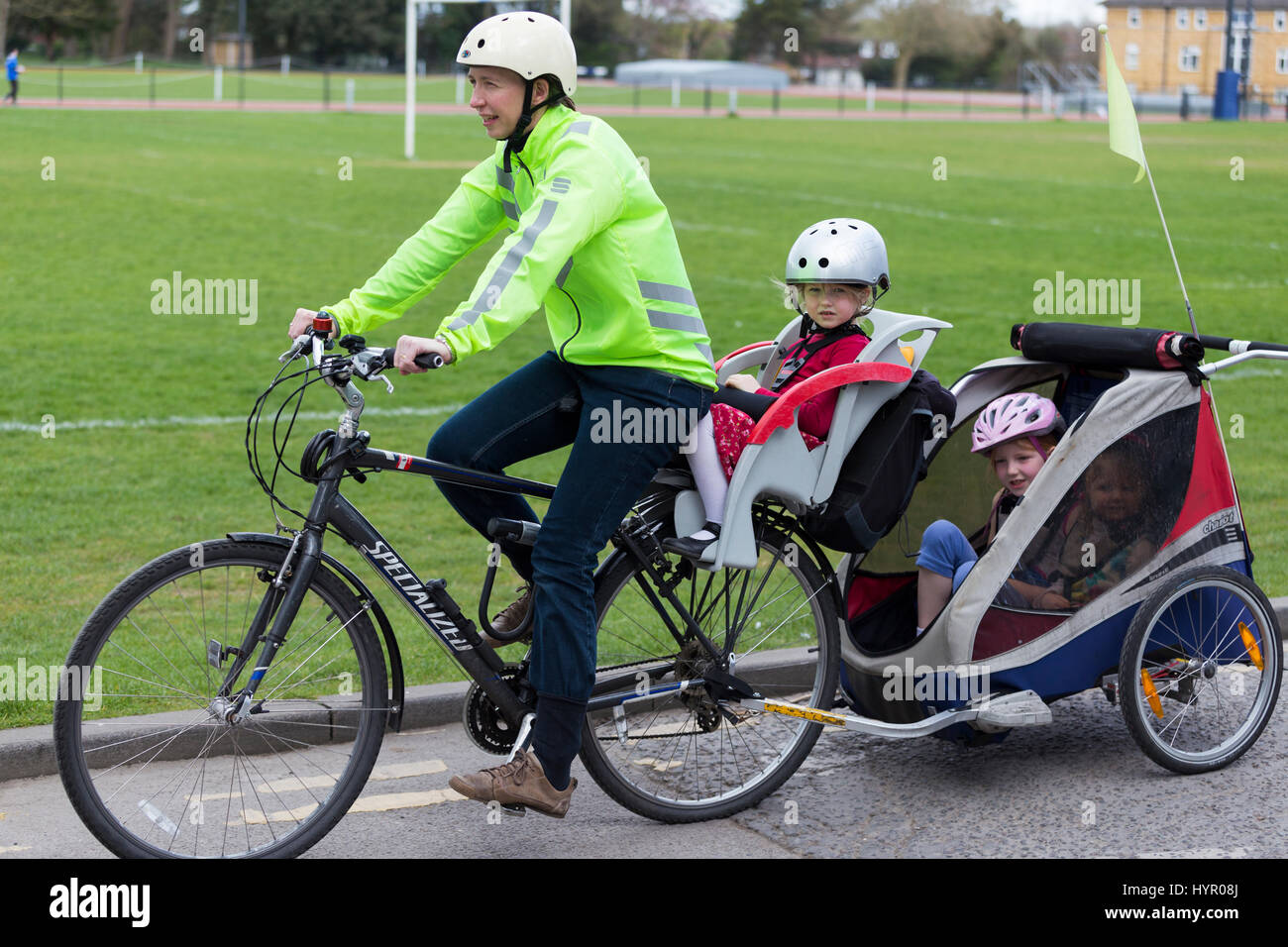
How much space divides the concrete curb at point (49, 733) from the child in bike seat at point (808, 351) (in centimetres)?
111

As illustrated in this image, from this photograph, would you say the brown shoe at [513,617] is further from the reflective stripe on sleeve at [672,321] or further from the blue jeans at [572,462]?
the reflective stripe on sleeve at [672,321]

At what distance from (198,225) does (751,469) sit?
606 inches

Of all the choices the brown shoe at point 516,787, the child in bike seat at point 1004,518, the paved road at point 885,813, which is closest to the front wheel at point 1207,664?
the paved road at point 885,813

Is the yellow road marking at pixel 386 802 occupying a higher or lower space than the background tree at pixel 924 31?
lower

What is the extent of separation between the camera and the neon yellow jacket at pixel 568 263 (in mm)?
3732

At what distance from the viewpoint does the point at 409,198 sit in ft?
72.7

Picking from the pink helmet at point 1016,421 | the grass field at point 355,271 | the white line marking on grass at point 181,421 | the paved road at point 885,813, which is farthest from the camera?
the white line marking on grass at point 181,421

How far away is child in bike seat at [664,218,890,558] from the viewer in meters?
4.28

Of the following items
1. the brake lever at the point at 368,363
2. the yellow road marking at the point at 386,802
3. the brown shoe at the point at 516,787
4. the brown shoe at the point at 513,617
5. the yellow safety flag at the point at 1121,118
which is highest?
the yellow safety flag at the point at 1121,118

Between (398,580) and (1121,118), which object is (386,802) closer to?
(398,580)

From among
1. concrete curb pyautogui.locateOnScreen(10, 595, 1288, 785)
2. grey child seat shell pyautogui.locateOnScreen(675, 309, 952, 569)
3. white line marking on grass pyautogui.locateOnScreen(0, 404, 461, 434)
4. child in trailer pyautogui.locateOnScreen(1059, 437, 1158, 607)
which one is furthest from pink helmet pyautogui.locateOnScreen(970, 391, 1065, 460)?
white line marking on grass pyautogui.locateOnScreen(0, 404, 461, 434)

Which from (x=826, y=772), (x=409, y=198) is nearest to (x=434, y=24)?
(x=409, y=198)

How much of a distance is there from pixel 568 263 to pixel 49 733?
1.96 m
